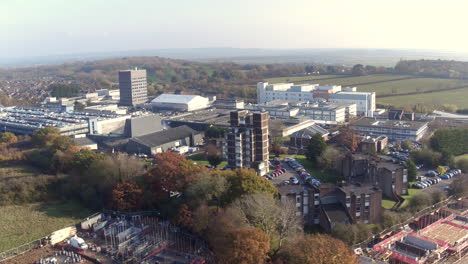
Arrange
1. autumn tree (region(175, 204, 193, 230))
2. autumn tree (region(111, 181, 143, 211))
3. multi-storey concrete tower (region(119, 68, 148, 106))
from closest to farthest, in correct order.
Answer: autumn tree (region(175, 204, 193, 230))
autumn tree (region(111, 181, 143, 211))
multi-storey concrete tower (region(119, 68, 148, 106))

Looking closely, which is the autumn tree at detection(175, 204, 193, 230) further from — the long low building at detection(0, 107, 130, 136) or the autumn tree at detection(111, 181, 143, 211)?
the long low building at detection(0, 107, 130, 136)

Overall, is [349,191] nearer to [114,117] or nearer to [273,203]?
[273,203]

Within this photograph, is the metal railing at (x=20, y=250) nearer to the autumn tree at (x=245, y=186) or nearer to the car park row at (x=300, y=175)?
the autumn tree at (x=245, y=186)

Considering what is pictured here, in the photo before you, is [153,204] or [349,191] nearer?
[349,191]

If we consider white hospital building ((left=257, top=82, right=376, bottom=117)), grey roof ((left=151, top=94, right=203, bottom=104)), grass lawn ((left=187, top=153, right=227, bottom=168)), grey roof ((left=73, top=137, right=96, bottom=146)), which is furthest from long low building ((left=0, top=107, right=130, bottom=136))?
white hospital building ((left=257, top=82, right=376, bottom=117))

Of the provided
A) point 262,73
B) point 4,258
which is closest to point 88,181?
point 4,258

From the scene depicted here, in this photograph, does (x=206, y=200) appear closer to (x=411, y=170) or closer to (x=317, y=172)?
(x=317, y=172)
